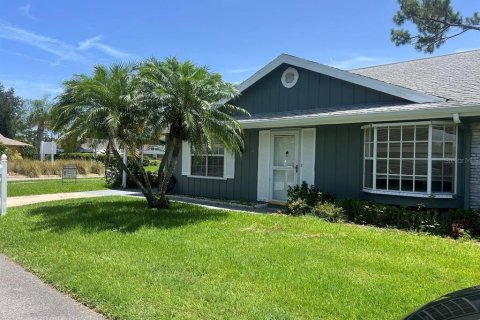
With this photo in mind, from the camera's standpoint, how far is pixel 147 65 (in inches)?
422

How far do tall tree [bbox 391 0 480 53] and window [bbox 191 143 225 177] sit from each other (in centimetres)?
661

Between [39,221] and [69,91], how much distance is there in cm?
362

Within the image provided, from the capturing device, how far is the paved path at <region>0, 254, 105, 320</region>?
173 inches

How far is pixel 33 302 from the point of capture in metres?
Answer: 4.80

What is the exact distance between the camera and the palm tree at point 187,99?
1015 centimetres

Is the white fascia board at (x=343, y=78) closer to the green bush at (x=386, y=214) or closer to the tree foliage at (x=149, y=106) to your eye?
the tree foliage at (x=149, y=106)

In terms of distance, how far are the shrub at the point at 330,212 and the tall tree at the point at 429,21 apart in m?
5.57

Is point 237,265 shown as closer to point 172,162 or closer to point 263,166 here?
point 172,162

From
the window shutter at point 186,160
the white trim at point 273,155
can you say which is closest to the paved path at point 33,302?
the white trim at point 273,155

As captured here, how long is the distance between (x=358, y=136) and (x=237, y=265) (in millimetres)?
6638

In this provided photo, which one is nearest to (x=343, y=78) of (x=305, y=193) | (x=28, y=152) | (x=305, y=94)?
(x=305, y=94)

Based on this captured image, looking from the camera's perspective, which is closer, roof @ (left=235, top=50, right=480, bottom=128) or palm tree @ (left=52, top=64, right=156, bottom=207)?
roof @ (left=235, top=50, right=480, bottom=128)

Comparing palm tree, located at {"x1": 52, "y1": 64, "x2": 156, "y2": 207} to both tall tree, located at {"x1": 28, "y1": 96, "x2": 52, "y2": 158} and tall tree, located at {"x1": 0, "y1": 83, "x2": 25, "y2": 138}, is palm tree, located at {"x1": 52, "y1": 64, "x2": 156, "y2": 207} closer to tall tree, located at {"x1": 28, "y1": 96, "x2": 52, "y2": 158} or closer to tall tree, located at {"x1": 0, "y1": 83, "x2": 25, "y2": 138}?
tall tree, located at {"x1": 28, "y1": 96, "x2": 52, "y2": 158}

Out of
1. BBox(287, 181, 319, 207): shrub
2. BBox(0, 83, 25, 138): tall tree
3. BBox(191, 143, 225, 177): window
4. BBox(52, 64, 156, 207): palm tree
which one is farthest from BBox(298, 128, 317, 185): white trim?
BBox(0, 83, 25, 138): tall tree
